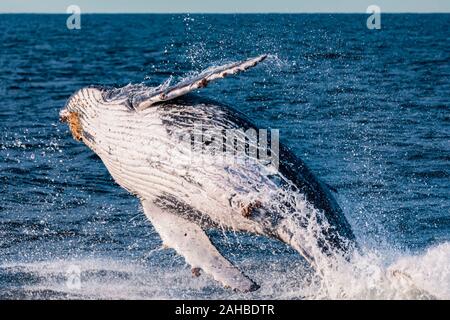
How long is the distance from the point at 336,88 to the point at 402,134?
30.4 feet

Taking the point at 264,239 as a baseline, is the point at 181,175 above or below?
above

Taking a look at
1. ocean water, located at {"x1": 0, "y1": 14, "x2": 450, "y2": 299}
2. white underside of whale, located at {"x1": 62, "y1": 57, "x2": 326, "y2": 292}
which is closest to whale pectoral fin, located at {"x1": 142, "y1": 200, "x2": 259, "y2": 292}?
white underside of whale, located at {"x1": 62, "y1": 57, "x2": 326, "y2": 292}

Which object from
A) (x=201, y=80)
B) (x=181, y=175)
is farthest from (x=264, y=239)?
(x=201, y=80)

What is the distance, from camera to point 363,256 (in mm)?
9578

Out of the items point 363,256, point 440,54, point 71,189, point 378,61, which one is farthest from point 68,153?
point 440,54

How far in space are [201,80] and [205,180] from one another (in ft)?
3.66

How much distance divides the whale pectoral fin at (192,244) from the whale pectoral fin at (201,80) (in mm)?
1438

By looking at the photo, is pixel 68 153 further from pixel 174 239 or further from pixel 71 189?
pixel 174 239

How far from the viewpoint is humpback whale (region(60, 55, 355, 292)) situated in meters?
9.24

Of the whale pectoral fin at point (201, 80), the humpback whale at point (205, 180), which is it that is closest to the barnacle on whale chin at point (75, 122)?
the humpback whale at point (205, 180)

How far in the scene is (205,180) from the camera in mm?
9406

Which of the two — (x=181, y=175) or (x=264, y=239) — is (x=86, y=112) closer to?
(x=181, y=175)

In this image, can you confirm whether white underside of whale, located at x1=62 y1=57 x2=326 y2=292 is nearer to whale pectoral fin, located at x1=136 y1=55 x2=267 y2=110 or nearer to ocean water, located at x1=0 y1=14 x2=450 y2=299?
whale pectoral fin, located at x1=136 y1=55 x2=267 y2=110

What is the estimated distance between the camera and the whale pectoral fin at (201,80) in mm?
9266
